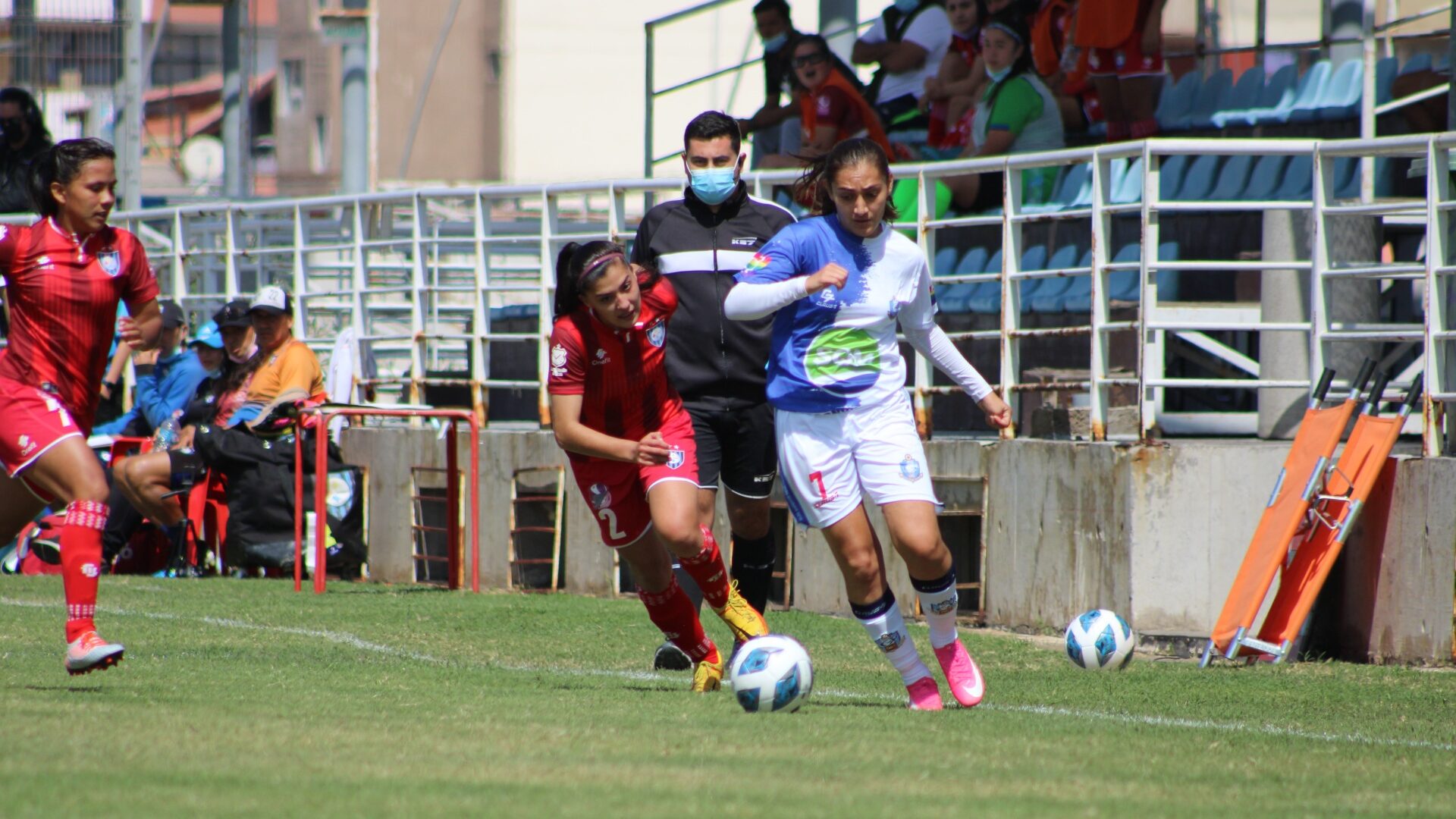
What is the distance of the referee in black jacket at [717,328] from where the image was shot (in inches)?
329

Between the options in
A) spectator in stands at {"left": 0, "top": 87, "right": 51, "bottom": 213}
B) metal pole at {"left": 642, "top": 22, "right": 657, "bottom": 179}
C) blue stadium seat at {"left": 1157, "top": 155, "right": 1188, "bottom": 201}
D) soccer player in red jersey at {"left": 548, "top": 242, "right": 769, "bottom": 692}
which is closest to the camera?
soccer player in red jersey at {"left": 548, "top": 242, "right": 769, "bottom": 692}

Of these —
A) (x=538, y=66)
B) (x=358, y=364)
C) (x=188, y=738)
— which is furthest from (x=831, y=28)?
(x=538, y=66)

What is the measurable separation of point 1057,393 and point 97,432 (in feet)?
31.6

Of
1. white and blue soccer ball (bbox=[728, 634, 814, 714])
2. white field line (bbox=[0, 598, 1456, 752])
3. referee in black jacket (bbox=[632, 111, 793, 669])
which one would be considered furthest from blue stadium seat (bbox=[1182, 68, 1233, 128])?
white and blue soccer ball (bbox=[728, 634, 814, 714])

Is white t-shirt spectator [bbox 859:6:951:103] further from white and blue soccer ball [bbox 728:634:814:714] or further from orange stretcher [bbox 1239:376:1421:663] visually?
white and blue soccer ball [bbox 728:634:814:714]

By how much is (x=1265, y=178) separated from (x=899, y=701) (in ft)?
22.9

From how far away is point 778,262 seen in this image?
285 inches

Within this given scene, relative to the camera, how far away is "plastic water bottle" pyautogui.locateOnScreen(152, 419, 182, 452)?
50.9ft

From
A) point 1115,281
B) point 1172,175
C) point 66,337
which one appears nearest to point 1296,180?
point 1172,175

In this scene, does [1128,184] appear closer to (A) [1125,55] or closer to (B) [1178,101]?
(A) [1125,55]

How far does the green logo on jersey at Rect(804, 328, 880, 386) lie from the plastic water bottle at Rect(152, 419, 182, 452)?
9.49 meters

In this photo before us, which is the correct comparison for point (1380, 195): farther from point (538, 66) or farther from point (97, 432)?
point (538, 66)

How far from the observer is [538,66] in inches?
1809

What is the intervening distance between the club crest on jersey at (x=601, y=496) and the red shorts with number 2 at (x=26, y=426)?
6.90ft
